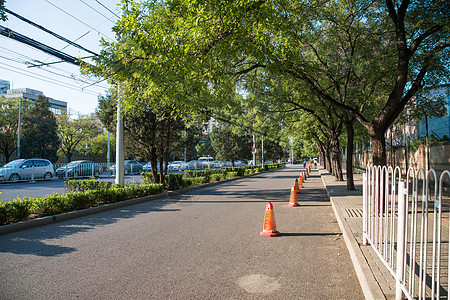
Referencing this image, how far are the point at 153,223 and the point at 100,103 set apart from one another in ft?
32.4

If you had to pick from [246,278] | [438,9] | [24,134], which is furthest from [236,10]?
[24,134]

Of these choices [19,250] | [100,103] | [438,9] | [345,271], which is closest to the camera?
[345,271]

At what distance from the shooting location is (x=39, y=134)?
3903 cm

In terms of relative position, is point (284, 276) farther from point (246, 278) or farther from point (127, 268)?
point (127, 268)

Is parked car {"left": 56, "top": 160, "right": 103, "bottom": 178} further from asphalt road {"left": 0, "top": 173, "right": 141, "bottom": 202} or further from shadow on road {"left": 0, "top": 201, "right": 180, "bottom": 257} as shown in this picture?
shadow on road {"left": 0, "top": 201, "right": 180, "bottom": 257}

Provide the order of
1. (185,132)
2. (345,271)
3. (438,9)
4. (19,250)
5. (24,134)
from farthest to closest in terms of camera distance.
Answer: (24,134) < (185,132) < (438,9) < (19,250) < (345,271)

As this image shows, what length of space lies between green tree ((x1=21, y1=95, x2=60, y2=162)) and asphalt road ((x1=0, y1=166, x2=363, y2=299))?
35.8m

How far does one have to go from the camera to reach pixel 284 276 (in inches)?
175

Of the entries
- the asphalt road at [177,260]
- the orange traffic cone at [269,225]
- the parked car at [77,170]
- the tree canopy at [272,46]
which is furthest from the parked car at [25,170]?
the orange traffic cone at [269,225]

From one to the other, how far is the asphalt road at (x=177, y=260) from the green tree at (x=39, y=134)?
35.8 meters

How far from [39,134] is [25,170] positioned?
800 inches

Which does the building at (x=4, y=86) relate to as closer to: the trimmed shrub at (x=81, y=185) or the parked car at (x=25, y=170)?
the parked car at (x=25, y=170)

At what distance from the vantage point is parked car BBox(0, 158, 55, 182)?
20.4 m

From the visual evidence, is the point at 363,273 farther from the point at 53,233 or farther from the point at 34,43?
the point at 34,43
